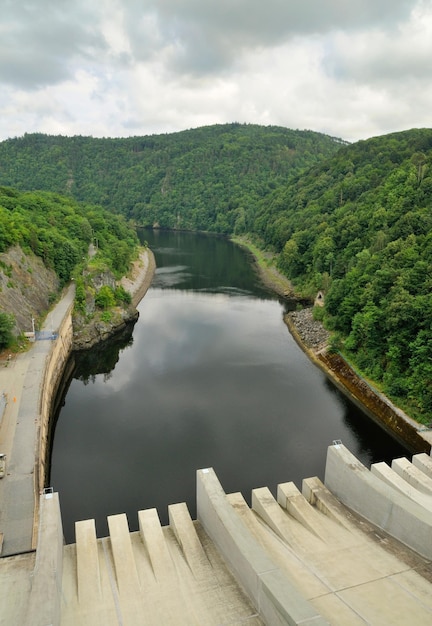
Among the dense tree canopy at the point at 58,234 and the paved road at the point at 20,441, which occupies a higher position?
the dense tree canopy at the point at 58,234

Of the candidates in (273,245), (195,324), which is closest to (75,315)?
(195,324)

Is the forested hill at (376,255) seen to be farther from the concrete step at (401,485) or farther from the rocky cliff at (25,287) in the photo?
the rocky cliff at (25,287)

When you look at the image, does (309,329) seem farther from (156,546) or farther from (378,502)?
(156,546)

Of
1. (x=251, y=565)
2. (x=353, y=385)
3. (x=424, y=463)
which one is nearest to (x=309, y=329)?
(x=353, y=385)

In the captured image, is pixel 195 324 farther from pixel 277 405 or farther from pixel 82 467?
pixel 82 467

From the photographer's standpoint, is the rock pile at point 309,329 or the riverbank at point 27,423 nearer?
the riverbank at point 27,423

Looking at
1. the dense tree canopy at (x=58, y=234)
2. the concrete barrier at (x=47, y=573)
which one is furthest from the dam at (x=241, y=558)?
the dense tree canopy at (x=58, y=234)
